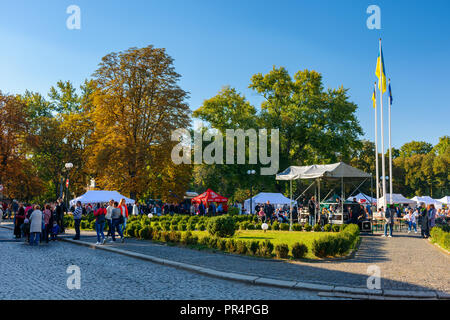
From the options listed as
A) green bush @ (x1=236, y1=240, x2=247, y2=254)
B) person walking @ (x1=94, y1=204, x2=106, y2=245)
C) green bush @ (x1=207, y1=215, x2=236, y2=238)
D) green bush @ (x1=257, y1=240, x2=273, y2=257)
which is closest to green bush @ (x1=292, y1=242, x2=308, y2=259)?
green bush @ (x1=257, y1=240, x2=273, y2=257)

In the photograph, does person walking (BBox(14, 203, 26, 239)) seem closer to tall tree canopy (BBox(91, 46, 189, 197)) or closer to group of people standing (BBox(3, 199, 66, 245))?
group of people standing (BBox(3, 199, 66, 245))

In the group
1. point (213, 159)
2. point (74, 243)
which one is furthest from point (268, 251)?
point (213, 159)

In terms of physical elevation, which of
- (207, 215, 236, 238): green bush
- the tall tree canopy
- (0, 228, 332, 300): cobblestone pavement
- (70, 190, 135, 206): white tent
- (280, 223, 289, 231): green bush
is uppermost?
the tall tree canopy

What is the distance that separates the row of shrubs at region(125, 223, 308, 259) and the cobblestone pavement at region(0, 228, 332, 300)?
304 centimetres

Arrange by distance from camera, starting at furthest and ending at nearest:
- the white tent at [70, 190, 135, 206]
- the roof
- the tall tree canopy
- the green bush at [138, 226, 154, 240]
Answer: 1. the tall tree canopy
2. the white tent at [70, 190, 135, 206]
3. the roof
4. the green bush at [138, 226, 154, 240]

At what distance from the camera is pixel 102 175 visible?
35.3 m

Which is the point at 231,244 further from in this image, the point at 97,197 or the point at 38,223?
the point at 97,197

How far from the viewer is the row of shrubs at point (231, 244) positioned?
1227cm

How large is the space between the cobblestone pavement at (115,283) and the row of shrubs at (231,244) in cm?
304

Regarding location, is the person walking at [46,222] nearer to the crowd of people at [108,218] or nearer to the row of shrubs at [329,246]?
the crowd of people at [108,218]

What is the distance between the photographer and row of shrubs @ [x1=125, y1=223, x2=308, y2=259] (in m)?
12.3

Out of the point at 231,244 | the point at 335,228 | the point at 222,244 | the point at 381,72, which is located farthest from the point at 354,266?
the point at 381,72

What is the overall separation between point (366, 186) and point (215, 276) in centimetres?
6126
